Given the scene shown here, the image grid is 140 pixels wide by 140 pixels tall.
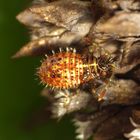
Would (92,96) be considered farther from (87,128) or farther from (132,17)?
(132,17)

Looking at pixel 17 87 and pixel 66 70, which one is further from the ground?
pixel 66 70

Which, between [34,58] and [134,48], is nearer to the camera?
[134,48]

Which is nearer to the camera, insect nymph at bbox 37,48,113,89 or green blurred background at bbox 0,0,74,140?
insect nymph at bbox 37,48,113,89

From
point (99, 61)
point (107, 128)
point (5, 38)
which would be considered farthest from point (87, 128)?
point (5, 38)

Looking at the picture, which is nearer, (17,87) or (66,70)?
(66,70)
